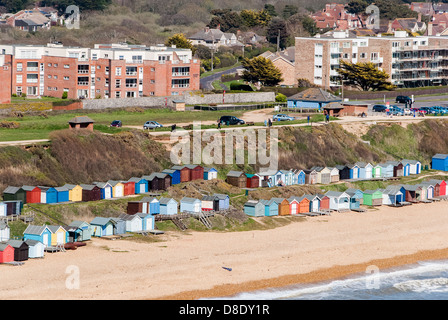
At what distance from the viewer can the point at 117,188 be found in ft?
205

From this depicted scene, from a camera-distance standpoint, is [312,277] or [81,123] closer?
[312,277]

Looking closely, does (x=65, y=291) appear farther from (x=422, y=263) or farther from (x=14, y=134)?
(x=14, y=134)

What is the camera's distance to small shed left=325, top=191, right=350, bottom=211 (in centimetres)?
6656

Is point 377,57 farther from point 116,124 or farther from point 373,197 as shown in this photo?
point 373,197

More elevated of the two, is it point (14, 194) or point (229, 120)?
point (229, 120)

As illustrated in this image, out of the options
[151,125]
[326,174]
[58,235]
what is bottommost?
[58,235]

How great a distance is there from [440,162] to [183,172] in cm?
2656

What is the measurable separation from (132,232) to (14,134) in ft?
61.5

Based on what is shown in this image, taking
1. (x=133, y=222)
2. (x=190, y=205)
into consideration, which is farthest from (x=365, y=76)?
(x=133, y=222)

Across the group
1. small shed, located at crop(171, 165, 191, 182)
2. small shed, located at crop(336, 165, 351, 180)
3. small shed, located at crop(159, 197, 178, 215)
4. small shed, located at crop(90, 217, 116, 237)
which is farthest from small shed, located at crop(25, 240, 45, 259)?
small shed, located at crop(336, 165, 351, 180)

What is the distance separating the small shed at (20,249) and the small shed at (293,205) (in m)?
20.8

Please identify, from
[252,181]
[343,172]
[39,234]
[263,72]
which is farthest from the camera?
[263,72]

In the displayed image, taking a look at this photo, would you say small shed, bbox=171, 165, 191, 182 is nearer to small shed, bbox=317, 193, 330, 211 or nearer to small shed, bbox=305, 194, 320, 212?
small shed, bbox=305, 194, 320, 212

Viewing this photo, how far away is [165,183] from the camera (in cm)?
6519
